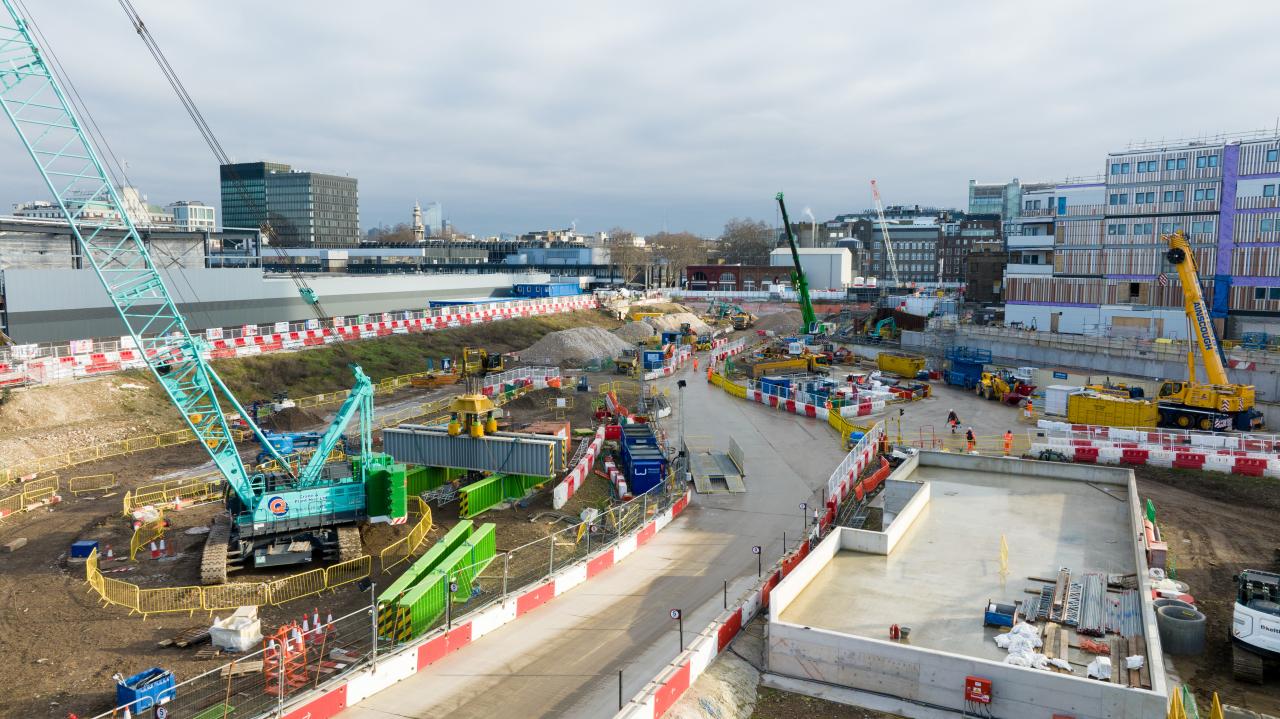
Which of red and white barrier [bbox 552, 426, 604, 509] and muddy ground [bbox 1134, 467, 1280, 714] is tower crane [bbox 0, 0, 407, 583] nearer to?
red and white barrier [bbox 552, 426, 604, 509]

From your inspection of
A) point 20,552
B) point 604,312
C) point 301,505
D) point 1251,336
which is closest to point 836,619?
point 301,505

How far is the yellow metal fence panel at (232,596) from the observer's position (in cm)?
Result: 2047

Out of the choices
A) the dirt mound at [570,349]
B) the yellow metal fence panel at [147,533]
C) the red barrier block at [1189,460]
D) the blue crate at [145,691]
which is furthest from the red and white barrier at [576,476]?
the dirt mound at [570,349]

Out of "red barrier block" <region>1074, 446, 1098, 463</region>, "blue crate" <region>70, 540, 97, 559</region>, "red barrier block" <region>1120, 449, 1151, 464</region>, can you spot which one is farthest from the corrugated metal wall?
"red barrier block" <region>1120, 449, 1151, 464</region>

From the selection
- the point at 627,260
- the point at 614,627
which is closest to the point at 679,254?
the point at 627,260

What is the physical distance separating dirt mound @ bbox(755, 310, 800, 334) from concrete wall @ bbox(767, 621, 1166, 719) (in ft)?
265

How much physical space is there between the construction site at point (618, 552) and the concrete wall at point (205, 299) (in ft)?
31.8

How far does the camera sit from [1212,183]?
68.2 metres

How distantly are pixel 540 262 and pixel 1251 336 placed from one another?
4508 inches

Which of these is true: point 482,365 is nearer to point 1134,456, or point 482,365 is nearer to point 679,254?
point 1134,456

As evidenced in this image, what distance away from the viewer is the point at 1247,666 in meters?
16.3

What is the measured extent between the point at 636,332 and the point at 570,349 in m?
18.5

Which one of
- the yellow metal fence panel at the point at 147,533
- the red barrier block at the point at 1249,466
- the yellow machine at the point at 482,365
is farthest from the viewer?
the yellow machine at the point at 482,365

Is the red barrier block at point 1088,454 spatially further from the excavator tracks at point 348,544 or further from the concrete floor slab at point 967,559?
the excavator tracks at point 348,544
